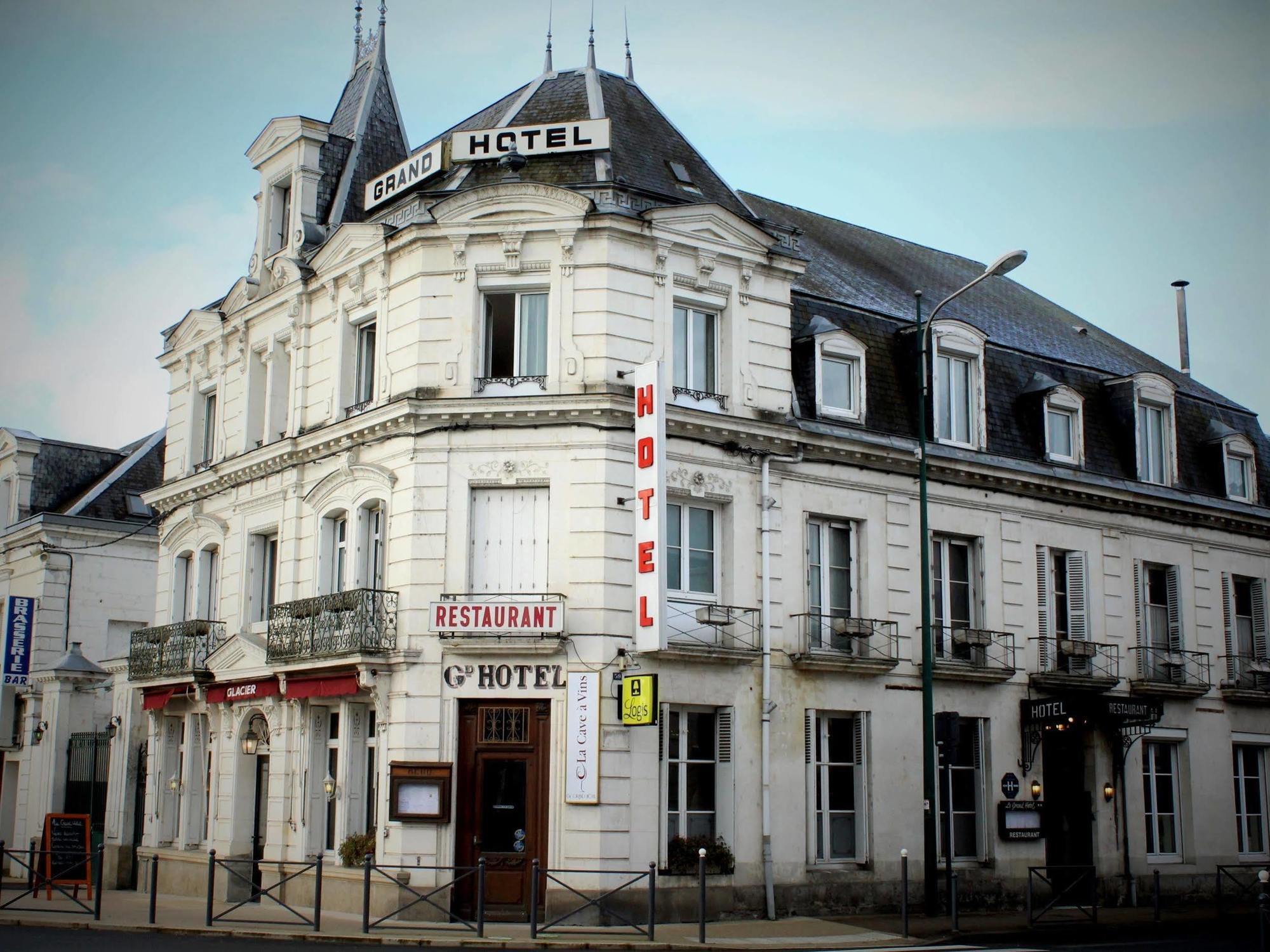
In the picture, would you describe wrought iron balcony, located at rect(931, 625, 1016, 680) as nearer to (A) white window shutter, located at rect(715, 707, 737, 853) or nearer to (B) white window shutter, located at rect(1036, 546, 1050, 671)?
(B) white window shutter, located at rect(1036, 546, 1050, 671)

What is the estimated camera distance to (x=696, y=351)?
2395 cm

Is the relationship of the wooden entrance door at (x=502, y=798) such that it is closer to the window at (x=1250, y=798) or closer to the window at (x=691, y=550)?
the window at (x=691, y=550)

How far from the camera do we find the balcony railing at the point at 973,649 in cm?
2606

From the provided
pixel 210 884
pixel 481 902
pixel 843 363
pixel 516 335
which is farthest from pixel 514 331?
pixel 210 884

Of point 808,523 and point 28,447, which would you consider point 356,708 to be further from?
point 28,447

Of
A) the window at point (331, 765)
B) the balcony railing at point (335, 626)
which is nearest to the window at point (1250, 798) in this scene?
the window at point (331, 765)

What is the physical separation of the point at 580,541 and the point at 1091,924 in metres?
10.2

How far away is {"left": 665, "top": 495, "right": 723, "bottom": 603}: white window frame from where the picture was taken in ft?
75.1

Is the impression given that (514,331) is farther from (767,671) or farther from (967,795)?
(967,795)

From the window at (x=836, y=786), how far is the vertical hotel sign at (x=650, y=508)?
4387 mm

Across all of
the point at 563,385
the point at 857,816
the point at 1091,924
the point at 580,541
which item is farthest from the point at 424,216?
the point at 1091,924

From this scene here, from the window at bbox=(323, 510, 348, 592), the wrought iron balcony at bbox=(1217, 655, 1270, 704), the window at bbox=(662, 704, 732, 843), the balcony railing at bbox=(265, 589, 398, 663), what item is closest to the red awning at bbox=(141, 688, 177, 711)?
the balcony railing at bbox=(265, 589, 398, 663)

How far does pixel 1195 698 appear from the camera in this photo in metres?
29.7

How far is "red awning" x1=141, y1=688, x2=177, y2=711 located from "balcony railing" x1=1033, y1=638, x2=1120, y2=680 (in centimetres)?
1739
